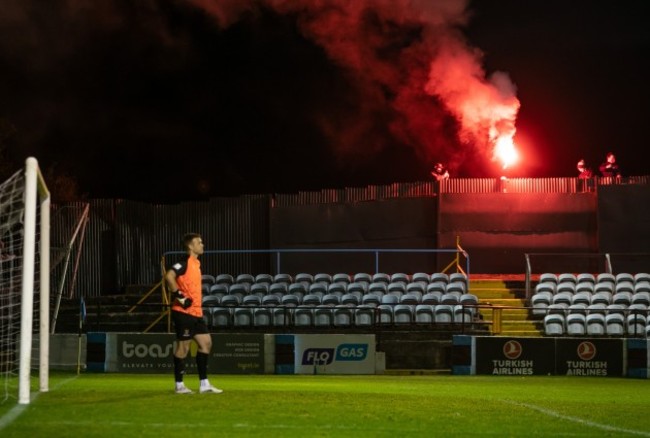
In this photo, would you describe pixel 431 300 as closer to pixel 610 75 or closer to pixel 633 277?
pixel 633 277

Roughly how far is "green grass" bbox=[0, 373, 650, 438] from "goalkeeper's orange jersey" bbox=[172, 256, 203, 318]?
1.06 m

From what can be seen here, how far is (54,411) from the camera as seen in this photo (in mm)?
11023

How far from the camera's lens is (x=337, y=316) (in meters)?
26.2

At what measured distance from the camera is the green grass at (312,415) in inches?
385

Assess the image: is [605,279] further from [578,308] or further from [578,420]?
[578,420]

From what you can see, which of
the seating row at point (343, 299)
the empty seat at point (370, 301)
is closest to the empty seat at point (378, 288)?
the seating row at point (343, 299)

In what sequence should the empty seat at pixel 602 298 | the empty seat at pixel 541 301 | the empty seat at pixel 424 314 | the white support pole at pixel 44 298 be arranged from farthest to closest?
the empty seat at pixel 541 301
the empty seat at pixel 602 298
the empty seat at pixel 424 314
the white support pole at pixel 44 298

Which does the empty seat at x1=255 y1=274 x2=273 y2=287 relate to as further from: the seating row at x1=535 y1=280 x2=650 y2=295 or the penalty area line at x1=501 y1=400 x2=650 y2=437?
the penalty area line at x1=501 y1=400 x2=650 y2=437

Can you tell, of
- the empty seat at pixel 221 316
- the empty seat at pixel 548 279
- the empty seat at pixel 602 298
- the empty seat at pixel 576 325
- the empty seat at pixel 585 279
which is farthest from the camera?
the empty seat at pixel 548 279

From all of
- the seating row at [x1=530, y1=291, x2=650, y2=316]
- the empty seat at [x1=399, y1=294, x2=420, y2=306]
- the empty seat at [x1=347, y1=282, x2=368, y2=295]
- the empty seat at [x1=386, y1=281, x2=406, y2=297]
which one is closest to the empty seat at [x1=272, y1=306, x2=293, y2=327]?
the empty seat at [x1=347, y1=282, x2=368, y2=295]

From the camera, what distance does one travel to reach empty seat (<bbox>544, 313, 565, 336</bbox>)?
84.8ft

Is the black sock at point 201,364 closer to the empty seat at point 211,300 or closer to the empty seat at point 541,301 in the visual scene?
the empty seat at point 211,300

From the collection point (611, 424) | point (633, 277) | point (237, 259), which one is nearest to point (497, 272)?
point (633, 277)

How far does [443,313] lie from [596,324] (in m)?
3.58
